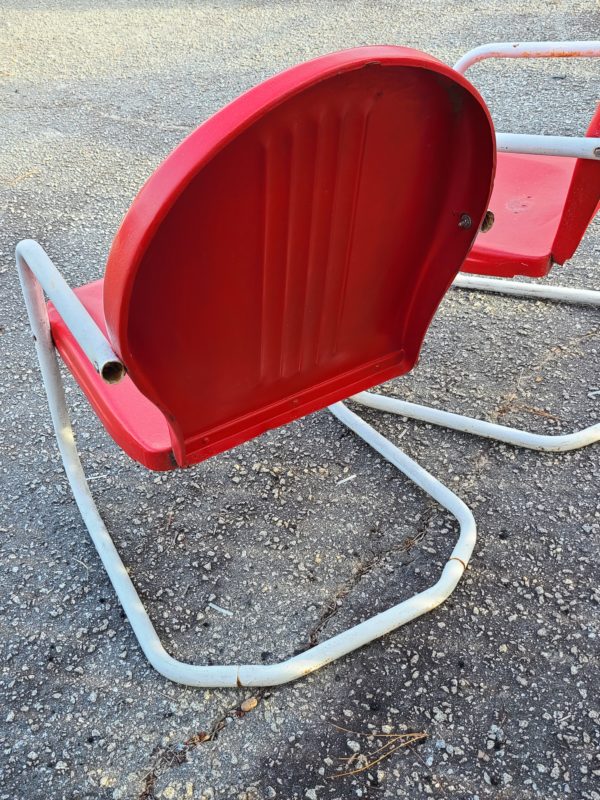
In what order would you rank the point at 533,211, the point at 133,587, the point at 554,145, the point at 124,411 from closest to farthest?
the point at 124,411 → the point at 554,145 → the point at 133,587 → the point at 533,211

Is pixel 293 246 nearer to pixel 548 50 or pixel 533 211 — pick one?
pixel 533 211

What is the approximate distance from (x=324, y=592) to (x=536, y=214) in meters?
0.99

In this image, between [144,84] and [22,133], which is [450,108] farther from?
[144,84]

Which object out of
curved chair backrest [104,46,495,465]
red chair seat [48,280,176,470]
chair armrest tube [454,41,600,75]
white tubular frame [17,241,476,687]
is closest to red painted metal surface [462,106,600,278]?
chair armrest tube [454,41,600,75]

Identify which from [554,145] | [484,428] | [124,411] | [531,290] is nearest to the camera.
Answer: [124,411]

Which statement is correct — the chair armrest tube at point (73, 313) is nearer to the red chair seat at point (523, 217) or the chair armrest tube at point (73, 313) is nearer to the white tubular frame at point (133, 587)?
the white tubular frame at point (133, 587)

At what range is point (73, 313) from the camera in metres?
1.10

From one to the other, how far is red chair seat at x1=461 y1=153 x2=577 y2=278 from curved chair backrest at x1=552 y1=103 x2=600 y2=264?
0.04 m

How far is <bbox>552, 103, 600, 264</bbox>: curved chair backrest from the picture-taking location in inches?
56.0

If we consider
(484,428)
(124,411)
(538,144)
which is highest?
(538,144)

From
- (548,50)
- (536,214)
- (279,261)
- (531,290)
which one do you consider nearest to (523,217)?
(536,214)

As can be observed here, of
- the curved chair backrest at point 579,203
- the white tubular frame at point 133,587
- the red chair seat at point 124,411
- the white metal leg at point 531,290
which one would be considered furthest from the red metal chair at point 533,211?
the red chair seat at point 124,411

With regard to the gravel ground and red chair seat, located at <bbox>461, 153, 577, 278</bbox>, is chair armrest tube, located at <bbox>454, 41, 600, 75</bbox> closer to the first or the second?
red chair seat, located at <bbox>461, 153, 577, 278</bbox>

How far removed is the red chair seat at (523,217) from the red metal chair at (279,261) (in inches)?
15.7
